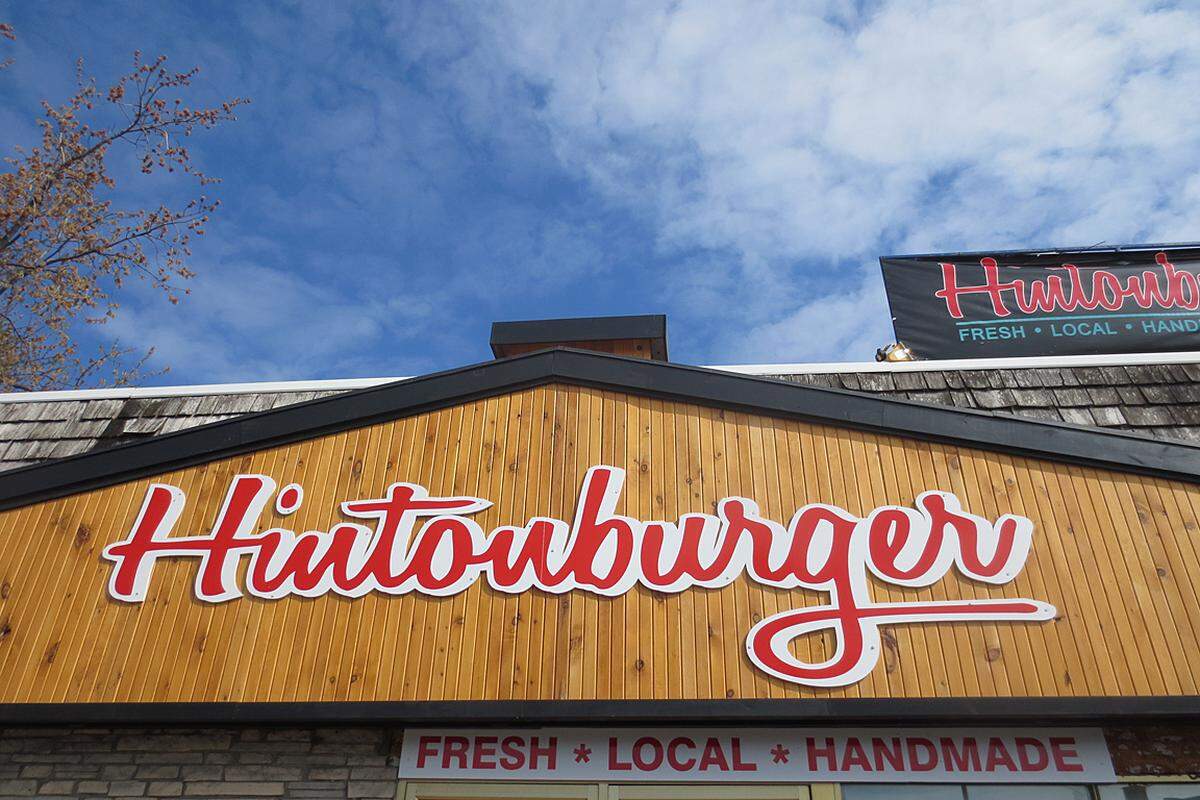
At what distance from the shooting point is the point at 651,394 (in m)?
5.36

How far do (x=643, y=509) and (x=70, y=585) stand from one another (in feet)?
11.9

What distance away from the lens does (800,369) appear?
20.1ft

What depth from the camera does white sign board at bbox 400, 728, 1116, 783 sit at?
430 centimetres

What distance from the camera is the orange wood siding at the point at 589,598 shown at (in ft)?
14.3

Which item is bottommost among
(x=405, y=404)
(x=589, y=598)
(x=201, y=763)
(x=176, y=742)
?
(x=201, y=763)

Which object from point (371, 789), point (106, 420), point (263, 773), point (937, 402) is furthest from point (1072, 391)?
point (106, 420)

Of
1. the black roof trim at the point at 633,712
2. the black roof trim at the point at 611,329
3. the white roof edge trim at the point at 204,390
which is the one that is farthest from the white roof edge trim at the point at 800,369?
the black roof trim at the point at 611,329

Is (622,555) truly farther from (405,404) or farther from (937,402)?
(937,402)

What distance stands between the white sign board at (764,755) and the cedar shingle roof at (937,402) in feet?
7.44

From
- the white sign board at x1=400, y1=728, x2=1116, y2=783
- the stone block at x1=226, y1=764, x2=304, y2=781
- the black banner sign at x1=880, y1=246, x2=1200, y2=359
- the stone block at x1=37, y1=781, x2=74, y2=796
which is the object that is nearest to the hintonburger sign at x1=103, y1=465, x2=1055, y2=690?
the white sign board at x1=400, y1=728, x2=1116, y2=783

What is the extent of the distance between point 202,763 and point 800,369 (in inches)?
185

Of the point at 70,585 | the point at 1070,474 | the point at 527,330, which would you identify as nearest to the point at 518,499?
the point at 70,585

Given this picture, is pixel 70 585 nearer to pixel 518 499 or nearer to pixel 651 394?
pixel 518 499

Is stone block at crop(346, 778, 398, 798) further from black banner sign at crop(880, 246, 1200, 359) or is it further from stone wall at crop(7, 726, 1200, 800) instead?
black banner sign at crop(880, 246, 1200, 359)
